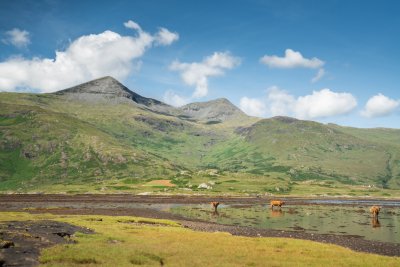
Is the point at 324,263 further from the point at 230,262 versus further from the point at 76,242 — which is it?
the point at 76,242

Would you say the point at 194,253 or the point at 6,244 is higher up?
the point at 6,244

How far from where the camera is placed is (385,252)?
50.0m

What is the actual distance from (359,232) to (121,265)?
5842cm

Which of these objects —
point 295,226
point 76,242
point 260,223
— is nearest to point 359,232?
point 295,226

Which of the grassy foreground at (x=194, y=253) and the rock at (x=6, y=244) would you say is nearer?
the grassy foreground at (x=194, y=253)

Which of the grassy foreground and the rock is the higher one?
the rock

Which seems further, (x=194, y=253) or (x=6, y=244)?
(x=194, y=253)

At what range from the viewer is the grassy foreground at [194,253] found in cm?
3266

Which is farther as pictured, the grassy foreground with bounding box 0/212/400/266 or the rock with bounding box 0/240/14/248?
the rock with bounding box 0/240/14/248

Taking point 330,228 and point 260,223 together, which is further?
point 260,223

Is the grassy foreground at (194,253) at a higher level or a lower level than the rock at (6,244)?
lower

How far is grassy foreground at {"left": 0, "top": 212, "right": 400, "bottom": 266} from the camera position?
32.7m

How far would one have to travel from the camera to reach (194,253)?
39.0 meters

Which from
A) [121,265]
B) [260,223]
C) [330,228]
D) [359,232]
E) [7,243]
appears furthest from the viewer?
[260,223]
